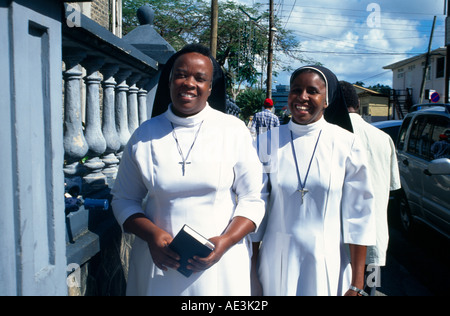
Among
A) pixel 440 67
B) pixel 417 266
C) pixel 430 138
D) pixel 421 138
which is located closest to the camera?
pixel 417 266

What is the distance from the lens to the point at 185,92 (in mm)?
1735

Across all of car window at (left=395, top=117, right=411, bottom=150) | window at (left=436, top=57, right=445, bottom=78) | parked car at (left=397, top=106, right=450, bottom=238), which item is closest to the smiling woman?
parked car at (left=397, top=106, right=450, bottom=238)

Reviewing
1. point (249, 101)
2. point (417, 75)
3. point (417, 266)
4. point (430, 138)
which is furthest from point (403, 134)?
point (417, 75)

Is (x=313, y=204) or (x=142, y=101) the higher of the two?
(x=142, y=101)

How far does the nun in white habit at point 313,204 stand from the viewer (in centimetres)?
187

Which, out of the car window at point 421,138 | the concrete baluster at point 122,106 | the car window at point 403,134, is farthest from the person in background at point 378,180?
the car window at point 403,134

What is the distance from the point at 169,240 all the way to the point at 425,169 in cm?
453

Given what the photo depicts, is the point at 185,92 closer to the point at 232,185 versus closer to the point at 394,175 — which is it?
the point at 232,185

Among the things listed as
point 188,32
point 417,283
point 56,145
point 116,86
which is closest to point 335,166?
point 56,145

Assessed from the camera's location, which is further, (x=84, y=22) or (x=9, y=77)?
(x=84, y=22)

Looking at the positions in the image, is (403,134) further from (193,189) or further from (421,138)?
(193,189)

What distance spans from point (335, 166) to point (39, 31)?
1478 mm

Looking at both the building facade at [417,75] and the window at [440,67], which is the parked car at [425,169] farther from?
the window at [440,67]

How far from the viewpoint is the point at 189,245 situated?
157cm
